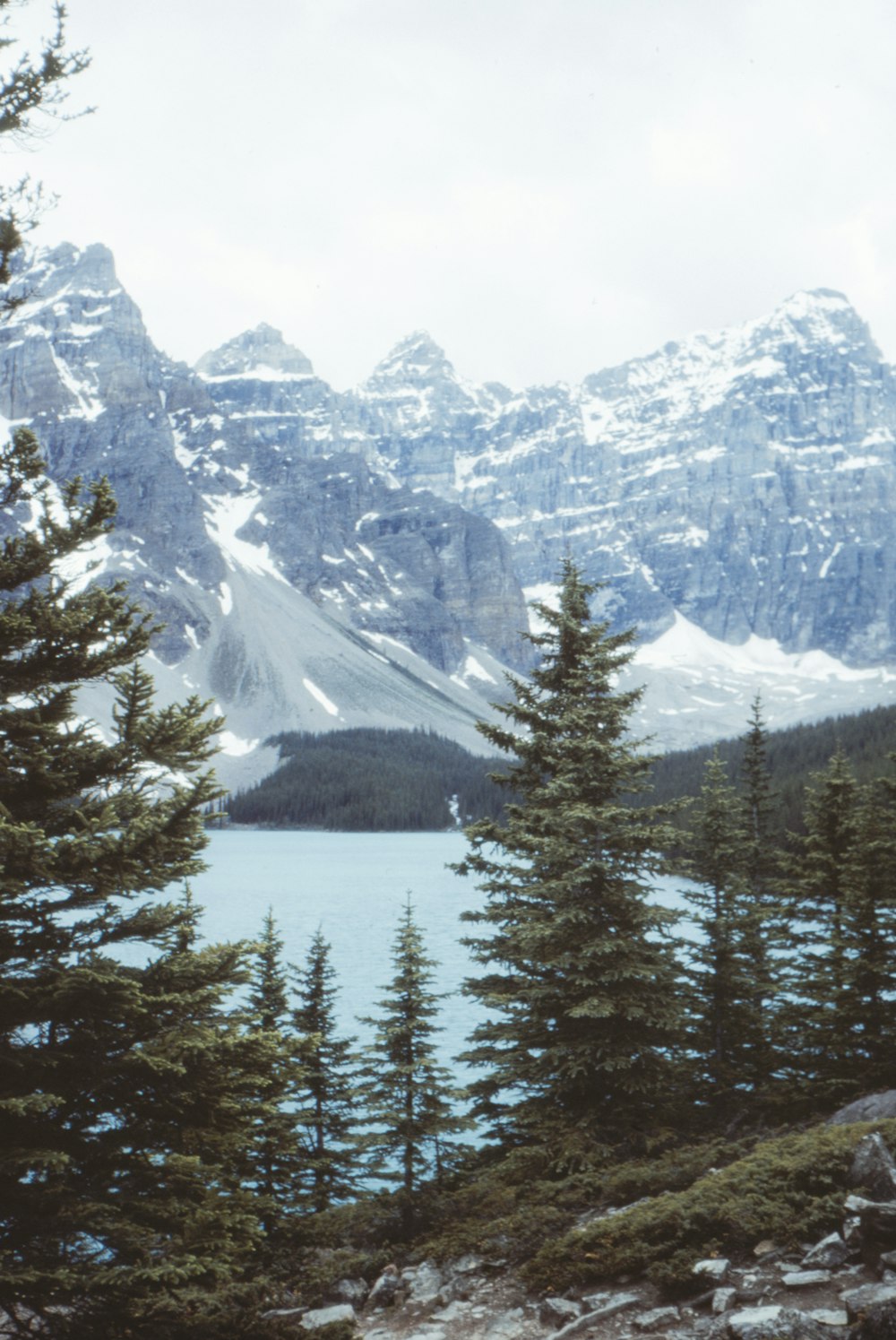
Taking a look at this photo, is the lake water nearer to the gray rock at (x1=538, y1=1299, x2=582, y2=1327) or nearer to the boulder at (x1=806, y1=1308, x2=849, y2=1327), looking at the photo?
the gray rock at (x1=538, y1=1299, x2=582, y2=1327)

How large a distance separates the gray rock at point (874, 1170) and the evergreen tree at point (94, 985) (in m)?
5.81

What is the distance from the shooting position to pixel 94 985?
6.84 meters

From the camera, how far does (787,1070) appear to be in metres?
18.1

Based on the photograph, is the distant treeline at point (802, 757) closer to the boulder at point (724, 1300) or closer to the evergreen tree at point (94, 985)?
the boulder at point (724, 1300)

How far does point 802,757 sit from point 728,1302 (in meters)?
115

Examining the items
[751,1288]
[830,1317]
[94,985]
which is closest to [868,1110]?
[751,1288]

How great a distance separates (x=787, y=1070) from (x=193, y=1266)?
49.4ft

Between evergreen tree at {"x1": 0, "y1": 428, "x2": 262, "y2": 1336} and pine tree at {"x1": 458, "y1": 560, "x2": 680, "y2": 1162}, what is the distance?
7.19m

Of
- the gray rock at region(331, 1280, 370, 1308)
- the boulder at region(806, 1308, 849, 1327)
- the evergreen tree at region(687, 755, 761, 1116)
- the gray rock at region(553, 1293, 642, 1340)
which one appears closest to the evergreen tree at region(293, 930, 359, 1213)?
the gray rock at region(331, 1280, 370, 1308)

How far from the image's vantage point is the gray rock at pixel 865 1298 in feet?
21.3

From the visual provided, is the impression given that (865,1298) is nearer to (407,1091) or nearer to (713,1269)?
(713,1269)

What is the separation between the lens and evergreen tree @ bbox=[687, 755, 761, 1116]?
17703 millimetres

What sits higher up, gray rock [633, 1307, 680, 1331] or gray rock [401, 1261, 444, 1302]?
gray rock [633, 1307, 680, 1331]

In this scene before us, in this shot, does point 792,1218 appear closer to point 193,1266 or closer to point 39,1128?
point 193,1266
